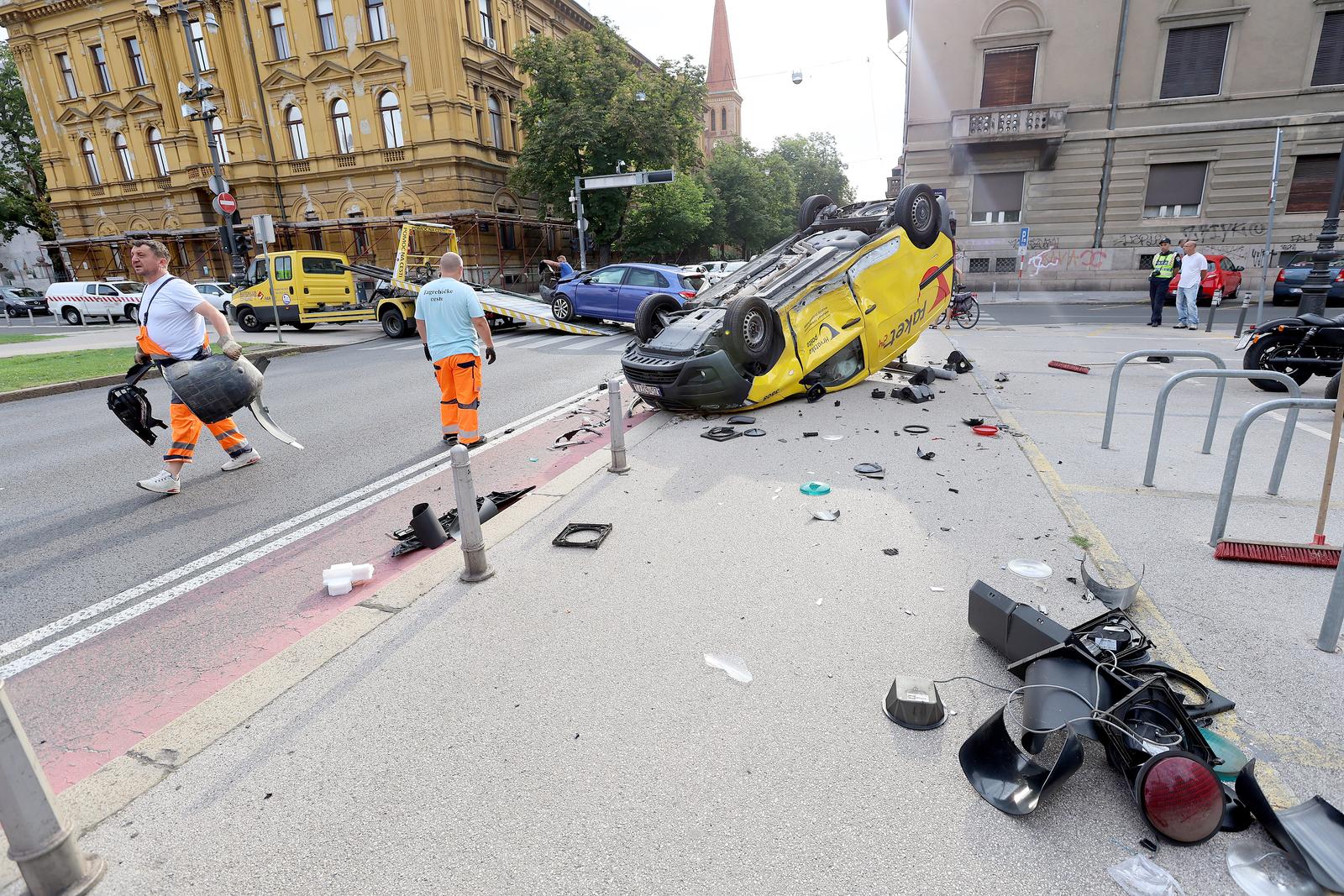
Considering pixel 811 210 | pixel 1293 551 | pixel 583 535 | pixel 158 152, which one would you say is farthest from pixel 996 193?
pixel 158 152

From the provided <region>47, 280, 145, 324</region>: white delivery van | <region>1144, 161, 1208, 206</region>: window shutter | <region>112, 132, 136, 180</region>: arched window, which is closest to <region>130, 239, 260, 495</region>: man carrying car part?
<region>47, 280, 145, 324</region>: white delivery van

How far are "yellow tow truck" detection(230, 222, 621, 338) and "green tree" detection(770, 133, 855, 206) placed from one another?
171 ft

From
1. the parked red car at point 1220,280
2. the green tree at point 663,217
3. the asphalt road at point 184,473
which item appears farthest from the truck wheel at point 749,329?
the green tree at point 663,217

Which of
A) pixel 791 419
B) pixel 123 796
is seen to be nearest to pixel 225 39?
pixel 791 419

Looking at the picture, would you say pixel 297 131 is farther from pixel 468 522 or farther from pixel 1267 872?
pixel 1267 872

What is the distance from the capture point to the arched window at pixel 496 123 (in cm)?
3254

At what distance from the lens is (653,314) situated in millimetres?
8703

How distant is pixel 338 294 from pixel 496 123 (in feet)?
55.8

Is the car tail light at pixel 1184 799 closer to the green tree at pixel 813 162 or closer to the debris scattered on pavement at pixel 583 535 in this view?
the debris scattered on pavement at pixel 583 535

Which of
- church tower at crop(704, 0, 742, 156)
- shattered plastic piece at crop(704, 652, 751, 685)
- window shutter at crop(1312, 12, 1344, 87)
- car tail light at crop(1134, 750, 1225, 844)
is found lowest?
shattered plastic piece at crop(704, 652, 751, 685)

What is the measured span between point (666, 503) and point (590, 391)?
5.16 metres

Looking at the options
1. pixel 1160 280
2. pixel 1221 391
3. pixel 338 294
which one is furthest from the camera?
pixel 338 294

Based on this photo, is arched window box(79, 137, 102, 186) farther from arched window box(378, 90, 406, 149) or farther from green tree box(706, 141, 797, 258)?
green tree box(706, 141, 797, 258)

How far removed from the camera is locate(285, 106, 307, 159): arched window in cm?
3272
